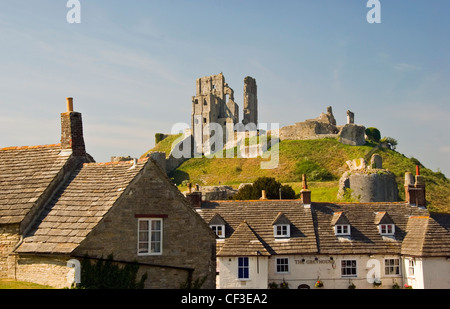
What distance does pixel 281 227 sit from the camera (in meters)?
30.7

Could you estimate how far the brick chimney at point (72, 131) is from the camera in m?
18.9

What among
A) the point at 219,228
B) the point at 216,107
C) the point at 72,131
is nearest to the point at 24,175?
the point at 72,131

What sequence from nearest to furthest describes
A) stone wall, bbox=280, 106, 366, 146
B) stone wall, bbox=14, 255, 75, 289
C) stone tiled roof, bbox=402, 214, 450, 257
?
stone wall, bbox=14, 255, 75, 289, stone tiled roof, bbox=402, 214, 450, 257, stone wall, bbox=280, 106, 366, 146

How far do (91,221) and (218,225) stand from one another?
16.1 metres

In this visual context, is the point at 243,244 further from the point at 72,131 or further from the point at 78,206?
the point at 78,206

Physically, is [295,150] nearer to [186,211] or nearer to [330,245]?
[330,245]

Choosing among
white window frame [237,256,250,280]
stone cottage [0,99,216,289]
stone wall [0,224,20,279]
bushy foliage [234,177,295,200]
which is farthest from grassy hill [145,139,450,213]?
stone wall [0,224,20,279]

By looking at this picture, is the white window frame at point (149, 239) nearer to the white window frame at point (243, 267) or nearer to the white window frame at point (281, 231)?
the white window frame at point (243, 267)

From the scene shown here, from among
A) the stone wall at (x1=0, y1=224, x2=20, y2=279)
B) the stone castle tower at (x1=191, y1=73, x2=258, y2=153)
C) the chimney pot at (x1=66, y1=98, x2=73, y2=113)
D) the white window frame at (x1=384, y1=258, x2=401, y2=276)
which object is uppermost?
the stone castle tower at (x1=191, y1=73, x2=258, y2=153)

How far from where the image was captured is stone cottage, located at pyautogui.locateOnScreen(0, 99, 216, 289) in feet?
51.2

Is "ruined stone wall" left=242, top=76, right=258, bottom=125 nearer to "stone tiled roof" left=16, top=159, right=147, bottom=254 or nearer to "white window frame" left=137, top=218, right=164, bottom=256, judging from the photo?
"stone tiled roof" left=16, top=159, right=147, bottom=254
